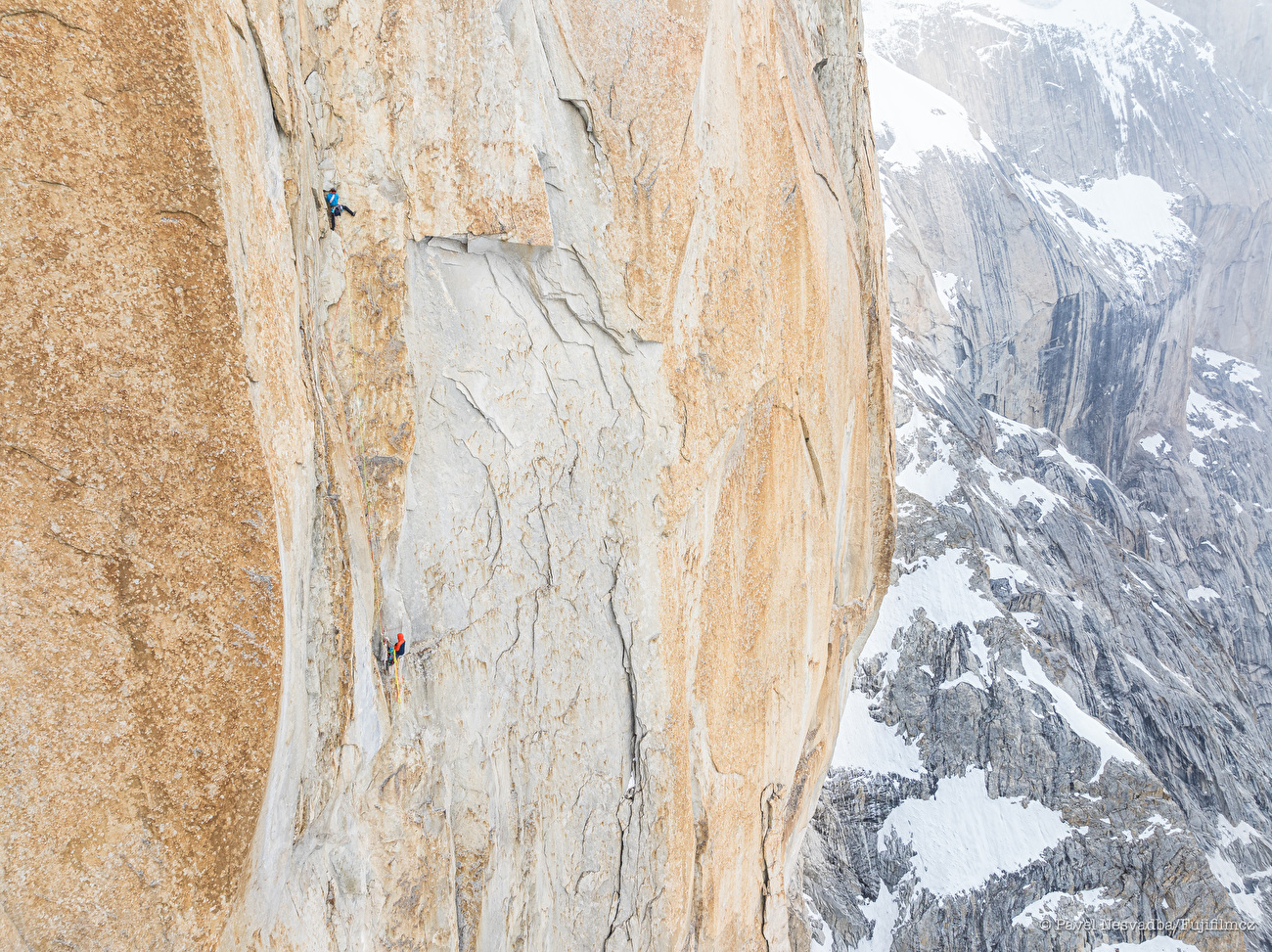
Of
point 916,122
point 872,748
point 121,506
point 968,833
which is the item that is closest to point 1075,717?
point 968,833

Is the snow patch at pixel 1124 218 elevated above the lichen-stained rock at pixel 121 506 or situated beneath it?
situated beneath

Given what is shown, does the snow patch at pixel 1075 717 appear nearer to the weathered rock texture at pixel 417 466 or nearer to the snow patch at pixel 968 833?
the snow patch at pixel 968 833

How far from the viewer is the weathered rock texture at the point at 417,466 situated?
3.64 m

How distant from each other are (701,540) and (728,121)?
4.05 metres

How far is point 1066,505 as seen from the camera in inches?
2437

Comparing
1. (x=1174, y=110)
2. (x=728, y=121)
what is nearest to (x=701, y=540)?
(x=728, y=121)

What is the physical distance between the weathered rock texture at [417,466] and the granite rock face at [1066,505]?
440 inches

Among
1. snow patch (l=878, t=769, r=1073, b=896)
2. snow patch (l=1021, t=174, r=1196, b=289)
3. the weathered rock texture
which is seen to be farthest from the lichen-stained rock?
snow patch (l=1021, t=174, r=1196, b=289)

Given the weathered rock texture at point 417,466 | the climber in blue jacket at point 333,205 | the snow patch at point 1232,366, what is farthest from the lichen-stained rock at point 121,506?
the snow patch at point 1232,366

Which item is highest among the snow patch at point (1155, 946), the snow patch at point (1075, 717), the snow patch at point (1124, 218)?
the snow patch at point (1124, 218)

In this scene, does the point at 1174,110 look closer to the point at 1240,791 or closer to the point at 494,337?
the point at 1240,791

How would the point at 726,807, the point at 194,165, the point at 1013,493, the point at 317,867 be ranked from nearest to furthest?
the point at 194,165
the point at 317,867
the point at 726,807
the point at 1013,493

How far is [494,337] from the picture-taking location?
21.9ft

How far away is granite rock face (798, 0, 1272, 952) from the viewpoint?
35.9 metres
